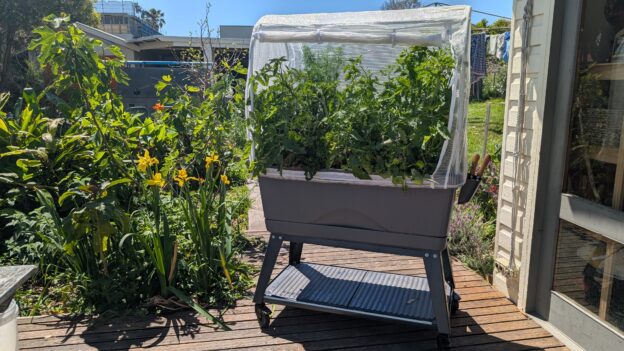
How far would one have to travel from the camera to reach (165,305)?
8.50 feet

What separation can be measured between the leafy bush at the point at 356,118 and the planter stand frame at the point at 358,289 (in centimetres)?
34

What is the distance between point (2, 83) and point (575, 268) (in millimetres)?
15147

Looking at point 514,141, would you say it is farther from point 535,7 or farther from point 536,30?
point 535,7

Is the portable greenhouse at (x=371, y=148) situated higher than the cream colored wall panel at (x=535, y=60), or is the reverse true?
the cream colored wall panel at (x=535, y=60)

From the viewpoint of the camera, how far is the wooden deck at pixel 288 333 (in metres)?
2.26

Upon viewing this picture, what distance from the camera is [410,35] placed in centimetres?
198

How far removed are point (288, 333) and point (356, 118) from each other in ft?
3.59

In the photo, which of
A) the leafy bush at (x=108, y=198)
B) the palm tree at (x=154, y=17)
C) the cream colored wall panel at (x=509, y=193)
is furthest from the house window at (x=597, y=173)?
the palm tree at (x=154, y=17)

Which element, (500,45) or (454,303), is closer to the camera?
(454,303)

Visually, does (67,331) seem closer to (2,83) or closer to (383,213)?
(383,213)

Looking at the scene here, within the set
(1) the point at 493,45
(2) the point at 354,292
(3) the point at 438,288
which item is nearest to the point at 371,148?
(3) the point at 438,288

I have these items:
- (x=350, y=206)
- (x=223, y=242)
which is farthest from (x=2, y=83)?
(x=350, y=206)

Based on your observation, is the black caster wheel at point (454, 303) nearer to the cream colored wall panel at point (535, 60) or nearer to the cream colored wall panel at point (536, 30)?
the cream colored wall panel at point (535, 60)

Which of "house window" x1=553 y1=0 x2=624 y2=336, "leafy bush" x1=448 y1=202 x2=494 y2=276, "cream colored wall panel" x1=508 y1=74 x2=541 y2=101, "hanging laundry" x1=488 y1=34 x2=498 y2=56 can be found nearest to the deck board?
"house window" x1=553 y1=0 x2=624 y2=336
